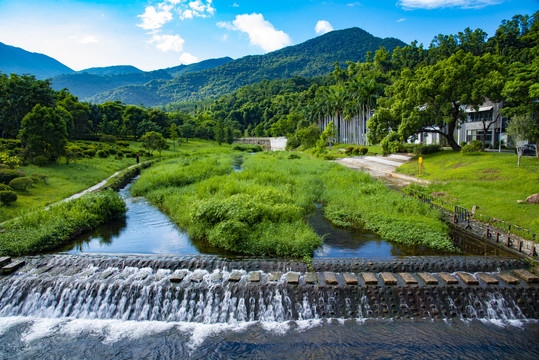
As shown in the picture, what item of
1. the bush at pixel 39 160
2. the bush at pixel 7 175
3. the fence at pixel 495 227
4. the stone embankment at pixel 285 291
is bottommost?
the stone embankment at pixel 285 291

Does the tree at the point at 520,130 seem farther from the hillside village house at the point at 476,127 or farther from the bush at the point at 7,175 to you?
the bush at the point at 7,175

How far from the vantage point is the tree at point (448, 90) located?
2716cm

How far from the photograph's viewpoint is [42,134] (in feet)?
88.8

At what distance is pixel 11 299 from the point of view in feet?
30.9

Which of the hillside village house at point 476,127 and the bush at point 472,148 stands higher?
the hillside village house at point 476,127

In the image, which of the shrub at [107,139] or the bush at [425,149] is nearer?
the bush at [425,149]

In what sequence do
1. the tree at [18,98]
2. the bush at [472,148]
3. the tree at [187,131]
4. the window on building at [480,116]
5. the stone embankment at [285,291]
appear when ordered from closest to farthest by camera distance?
the stone embankment at [285,291] < the bush at [472,148] < the tree at [18,98] < the window on building at [480,116] < the tree at [187,131]

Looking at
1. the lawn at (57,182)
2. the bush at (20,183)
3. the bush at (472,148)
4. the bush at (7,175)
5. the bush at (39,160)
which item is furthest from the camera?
the bush at (472,148)

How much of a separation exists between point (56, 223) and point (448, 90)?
106 feet

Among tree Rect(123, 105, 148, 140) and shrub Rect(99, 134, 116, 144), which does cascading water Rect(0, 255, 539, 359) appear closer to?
shrub Rect(99, 134, 116, 144)

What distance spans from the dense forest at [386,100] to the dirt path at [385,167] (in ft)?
9.32

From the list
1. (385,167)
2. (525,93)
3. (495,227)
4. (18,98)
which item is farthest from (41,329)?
(18,98)

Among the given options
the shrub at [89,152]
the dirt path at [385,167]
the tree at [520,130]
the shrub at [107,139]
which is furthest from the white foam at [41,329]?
the shrub at [107,139]

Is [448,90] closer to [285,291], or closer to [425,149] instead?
[425,149]
